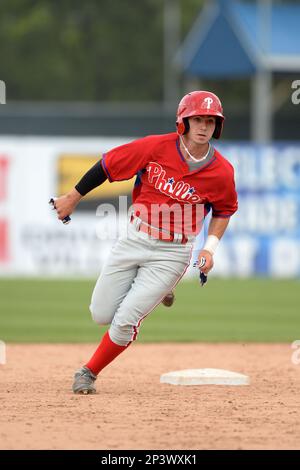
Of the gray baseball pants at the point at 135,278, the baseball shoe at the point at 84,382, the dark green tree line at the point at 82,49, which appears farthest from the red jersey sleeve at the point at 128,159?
the dark green tree line at the point at 82,49

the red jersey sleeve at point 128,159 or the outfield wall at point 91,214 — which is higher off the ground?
the outfield wall at point 91,214

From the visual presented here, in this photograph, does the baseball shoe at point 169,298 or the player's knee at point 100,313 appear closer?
the player's knee at point 100,313

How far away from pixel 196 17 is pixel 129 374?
118 feet

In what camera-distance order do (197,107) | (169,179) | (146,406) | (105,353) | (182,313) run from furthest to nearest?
1. (182,313)
2. (105,353)
3. (169,179)
4. (197,107)
5. (146,406)

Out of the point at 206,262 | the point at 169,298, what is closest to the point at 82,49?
the point at 169,298

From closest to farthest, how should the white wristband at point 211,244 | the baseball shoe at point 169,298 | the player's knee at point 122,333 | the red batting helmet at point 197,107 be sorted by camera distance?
1. the red batting helmet at point 197,107
2. the player's knee at point 122,333
3. the white wristband at point 211,244
4. the baseball shoe at point 169,298

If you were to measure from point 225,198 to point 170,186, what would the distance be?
1.23ft

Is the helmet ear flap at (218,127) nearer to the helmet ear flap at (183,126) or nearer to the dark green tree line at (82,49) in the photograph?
the helmet ear flap at (183,126)

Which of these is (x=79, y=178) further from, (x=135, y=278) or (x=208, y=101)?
(x=208, y=101)

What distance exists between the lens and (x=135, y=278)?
6.84m

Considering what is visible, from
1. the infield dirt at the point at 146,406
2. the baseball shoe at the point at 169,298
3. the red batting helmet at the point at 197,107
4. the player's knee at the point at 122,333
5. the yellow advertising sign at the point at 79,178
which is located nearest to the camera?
the infield dirt at the point at 146,406

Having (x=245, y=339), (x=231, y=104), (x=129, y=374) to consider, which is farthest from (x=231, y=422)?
(x=231, y=104)

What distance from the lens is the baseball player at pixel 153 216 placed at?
6703mm

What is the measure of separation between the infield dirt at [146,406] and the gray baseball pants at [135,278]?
1.58 feet
